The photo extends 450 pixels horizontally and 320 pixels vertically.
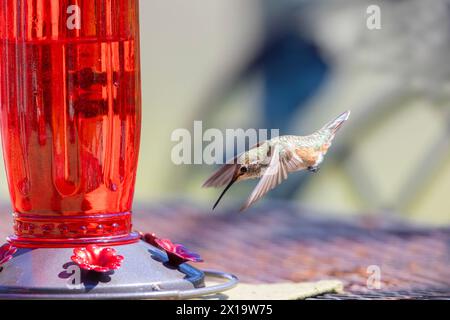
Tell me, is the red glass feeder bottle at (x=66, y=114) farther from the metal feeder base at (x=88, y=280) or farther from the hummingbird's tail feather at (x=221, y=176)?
the hummingbird's tail feather at (x=221, y=176)

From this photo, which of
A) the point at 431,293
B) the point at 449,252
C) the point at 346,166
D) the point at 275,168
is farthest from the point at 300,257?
the point at 275,168

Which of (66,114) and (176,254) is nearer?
(66,114)

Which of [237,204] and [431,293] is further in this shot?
[237,204]

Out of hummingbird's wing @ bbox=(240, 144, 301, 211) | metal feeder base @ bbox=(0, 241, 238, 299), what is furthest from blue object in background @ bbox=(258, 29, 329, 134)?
metal feeder base @ bbox=(0, 241, 238, 299)

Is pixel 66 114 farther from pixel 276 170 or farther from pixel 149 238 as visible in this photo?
pixel 276 170

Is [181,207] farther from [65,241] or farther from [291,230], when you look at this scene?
[65,241]

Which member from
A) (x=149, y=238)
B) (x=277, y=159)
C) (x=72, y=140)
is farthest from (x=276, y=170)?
(x=72, y=140)
